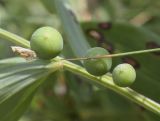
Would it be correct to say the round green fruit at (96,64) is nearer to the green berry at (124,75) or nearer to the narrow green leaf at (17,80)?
the green berry at (124,75)

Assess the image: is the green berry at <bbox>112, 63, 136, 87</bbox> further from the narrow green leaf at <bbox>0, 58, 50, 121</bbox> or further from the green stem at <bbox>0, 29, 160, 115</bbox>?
the narrow green leaf at <bbox>0, 58, 50, 121</bbox>

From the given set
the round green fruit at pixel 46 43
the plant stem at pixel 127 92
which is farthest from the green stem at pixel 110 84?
the round green fruit at pixel 46 43

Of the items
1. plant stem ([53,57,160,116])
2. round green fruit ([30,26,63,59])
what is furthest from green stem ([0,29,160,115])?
round green fruit ([30,26,63,59])

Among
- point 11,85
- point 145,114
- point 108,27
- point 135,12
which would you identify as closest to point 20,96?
point 11,85

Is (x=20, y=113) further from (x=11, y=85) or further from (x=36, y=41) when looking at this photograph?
(x=36, y=41)

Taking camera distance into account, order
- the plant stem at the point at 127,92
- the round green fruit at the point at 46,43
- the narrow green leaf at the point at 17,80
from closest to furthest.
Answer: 1. the round green fruit at the point at 46,43
2. the plant stem at the point at 127,92
3. the narrow green leaf at the point at 17,80
